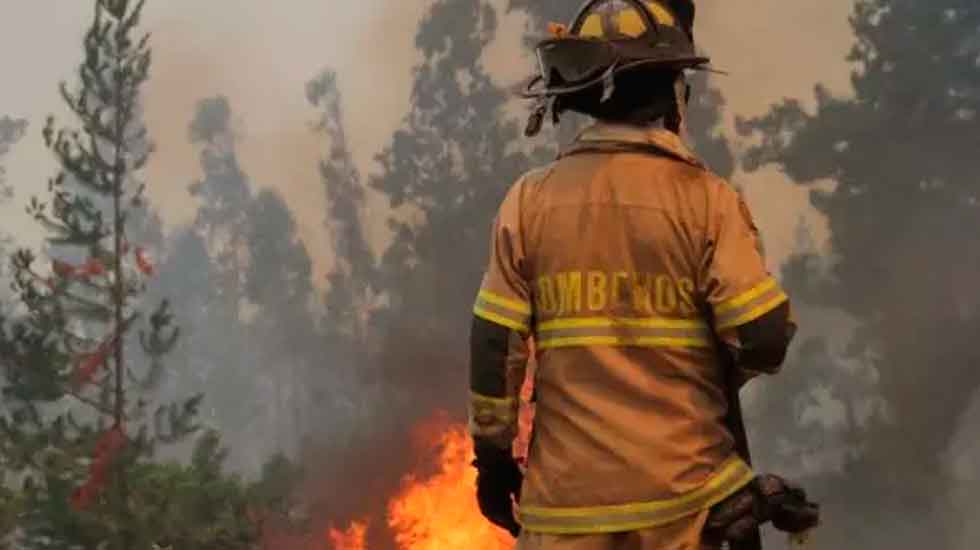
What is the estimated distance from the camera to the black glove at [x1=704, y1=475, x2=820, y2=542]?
6.46ft

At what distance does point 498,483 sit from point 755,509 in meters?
0.40

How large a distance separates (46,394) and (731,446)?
3.88 meters

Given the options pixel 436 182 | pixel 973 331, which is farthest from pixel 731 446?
pixel 436 182

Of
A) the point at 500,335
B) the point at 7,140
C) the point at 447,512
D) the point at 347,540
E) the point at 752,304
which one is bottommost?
the point at 347,540

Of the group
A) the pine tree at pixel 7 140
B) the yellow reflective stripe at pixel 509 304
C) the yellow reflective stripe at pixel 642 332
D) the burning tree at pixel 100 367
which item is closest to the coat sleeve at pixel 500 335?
the yellow reflective stripe at pixel 509 304

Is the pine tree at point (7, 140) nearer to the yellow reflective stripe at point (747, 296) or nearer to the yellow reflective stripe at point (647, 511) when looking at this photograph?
the yellow reflective stripe at point (647, 511)

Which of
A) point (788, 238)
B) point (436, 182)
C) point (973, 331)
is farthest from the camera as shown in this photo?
point (436, 182)

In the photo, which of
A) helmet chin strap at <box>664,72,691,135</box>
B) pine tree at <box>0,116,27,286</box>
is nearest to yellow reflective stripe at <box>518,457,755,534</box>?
helmet chin strap at <box>664,72,691,135</box>

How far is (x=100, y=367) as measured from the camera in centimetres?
540

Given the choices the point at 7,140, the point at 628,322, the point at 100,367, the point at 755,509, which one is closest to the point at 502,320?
the point at 628,322

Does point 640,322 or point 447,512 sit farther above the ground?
point 640,322

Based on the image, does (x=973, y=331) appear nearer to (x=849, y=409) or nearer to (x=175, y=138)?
(x=849, y=409)

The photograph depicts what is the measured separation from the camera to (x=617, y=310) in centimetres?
201

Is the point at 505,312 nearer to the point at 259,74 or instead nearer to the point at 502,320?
the point at 502,320
